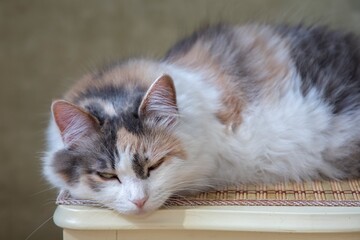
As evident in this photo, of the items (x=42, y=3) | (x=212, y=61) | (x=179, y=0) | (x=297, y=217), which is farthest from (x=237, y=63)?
(x=42, y=3)

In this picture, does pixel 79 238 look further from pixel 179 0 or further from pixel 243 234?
pixel 179 0

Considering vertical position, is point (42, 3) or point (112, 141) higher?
point (42, 3)

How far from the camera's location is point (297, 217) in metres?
0.96

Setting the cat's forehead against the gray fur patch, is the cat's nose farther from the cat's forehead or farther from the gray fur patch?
the gray fur patch

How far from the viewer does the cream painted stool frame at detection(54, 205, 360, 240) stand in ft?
3.13

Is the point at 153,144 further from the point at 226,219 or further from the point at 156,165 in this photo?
the point at 226,219

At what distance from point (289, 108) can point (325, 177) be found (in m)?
0.17

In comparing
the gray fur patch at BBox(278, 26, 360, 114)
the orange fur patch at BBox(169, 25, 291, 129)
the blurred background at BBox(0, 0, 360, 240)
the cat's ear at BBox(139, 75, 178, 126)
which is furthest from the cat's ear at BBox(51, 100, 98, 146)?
the blurred background at BBox(0, 0, 360, 240)

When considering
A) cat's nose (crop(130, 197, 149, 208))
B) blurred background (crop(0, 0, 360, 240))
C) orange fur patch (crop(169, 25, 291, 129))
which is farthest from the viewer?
blurred background (crop(0, 0, 360, 240))

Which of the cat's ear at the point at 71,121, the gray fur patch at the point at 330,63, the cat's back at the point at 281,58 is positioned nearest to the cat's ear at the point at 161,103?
the cat's ear at the point at 71,121

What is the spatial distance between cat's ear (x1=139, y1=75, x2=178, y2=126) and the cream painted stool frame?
18 centimetres

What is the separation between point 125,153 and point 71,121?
12 centimetres

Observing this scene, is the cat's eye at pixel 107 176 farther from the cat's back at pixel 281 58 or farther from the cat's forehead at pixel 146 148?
the cat's back at pixel 281 58

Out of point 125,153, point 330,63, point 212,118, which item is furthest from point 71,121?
point 330,63
